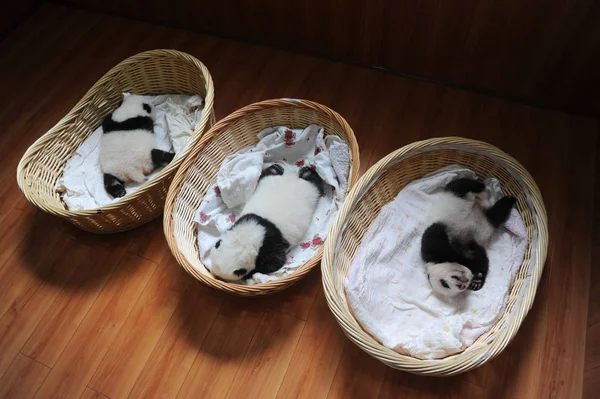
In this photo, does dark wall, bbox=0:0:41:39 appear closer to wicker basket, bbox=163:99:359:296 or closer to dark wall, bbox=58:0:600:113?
dark wall, bbox=58:0:600:113

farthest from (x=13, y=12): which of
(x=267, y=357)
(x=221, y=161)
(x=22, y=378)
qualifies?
(x=267, y=357)

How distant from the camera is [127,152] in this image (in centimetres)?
175

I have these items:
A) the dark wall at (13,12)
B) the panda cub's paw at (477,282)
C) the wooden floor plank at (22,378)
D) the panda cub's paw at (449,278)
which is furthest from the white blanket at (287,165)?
the dark wall at (13,12)

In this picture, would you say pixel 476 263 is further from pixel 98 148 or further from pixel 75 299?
pixel 98 148

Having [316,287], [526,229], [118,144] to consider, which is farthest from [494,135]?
[118,144]

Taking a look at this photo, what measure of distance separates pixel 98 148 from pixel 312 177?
96 centimetres

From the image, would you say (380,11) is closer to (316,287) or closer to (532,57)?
(532,57)

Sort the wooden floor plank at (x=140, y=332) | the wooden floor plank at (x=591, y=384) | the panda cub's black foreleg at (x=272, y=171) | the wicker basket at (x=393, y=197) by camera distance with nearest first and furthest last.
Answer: the wicker basket at (x=393, y=197), the wooden floor plank at (x=591, y=384), the wooden floor plank at (x=140, y=332), the panda cub's black foreleg at (x=272, y=171)

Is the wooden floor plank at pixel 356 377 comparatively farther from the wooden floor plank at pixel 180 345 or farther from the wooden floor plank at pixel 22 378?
the wooden floor plank at pixel 22 378

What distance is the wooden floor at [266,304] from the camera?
1380 millimetres

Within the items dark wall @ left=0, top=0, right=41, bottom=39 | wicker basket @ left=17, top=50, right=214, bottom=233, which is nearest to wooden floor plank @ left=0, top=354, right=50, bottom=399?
wicker basket @ left=17, top=50, right=214, bottom=233

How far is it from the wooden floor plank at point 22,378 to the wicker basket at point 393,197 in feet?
3.47

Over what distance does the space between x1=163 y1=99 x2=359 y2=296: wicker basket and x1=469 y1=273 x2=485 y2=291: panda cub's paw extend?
0.50 meters

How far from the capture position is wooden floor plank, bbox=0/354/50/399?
147 cm
